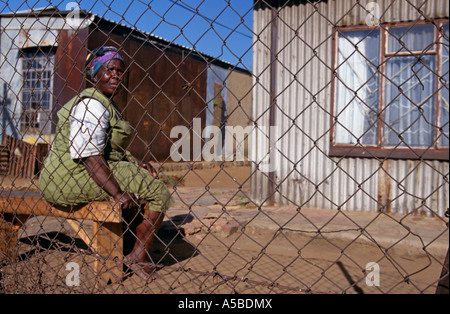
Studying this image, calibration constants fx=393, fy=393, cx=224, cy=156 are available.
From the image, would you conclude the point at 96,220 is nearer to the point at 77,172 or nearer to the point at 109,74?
the point at 77,172

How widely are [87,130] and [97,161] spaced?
Answer: 0.21 m

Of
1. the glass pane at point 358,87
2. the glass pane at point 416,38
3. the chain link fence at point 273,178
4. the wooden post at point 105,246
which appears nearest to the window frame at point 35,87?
the chain link fence at point 273,178

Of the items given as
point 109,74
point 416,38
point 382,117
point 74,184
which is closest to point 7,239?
point 74,184

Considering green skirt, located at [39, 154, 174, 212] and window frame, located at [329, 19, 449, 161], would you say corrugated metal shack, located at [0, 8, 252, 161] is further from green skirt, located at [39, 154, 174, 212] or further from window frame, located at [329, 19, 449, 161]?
green skirt, located at [39, 154, 174, 212]

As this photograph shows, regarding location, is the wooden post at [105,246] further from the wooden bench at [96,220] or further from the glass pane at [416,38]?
the glass pane at [416,38]

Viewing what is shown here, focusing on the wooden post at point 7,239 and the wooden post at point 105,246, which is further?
the wooden post at point 7,239

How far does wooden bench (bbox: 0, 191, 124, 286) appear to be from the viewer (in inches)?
104

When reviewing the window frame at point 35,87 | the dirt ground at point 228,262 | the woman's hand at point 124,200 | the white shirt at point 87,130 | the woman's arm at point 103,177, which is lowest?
the dirt ground at point 228,262

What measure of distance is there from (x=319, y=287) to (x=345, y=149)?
286 centimetres

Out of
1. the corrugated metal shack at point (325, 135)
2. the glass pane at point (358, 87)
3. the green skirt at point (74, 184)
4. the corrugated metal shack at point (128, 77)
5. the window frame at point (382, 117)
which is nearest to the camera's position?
the green skirt at point (74, 184)

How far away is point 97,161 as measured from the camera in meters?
2.60

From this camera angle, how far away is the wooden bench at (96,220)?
2.63 m

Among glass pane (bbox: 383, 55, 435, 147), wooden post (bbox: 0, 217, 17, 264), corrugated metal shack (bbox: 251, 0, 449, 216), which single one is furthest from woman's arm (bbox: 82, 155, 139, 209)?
glass pane (bbox: 383, 55, 435, 147)
